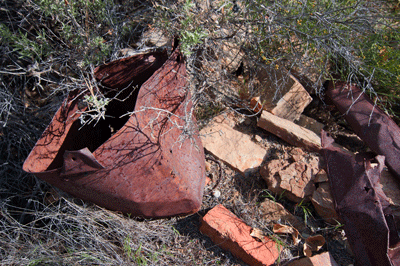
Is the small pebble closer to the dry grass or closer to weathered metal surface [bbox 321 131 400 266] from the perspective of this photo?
the dry grass

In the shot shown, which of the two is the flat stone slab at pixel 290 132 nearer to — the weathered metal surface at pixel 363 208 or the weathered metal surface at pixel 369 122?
the weathered metal surface at pixel 363 208

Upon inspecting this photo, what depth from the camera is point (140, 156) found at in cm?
148

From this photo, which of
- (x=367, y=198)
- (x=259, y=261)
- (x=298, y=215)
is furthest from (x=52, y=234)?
(x=367, y=198)

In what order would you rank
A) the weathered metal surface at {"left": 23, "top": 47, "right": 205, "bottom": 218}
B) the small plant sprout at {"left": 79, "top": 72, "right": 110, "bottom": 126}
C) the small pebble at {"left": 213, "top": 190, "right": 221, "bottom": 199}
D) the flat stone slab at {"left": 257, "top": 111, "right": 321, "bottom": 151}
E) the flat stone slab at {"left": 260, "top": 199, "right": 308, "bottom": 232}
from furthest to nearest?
the flat stone slab at {"left": 257, "top": 111, "right": 321, "bottom": 151}, the small pebble at {"left": 213, "top": 190, "right": 221, "bottom": 199}, the flat stone slab at {"left": 260, "top": 199, "right": 308, "bottom": 232}, the small plant sprout at {"left": 79, "top": 72, "right": 110, "bottom": 126}, the weathered metal surface at {"left": 23, "top": 47, "right": 205, "bottom": 218}

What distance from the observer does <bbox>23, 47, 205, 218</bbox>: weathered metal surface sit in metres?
1.43

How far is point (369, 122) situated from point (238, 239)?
146 cm

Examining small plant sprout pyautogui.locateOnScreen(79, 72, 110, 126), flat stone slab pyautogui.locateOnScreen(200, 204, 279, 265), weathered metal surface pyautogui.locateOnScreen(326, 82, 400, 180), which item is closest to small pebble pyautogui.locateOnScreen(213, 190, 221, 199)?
flat stone slab pyautogui.locateOnScreen(200, 204, 279, 265)

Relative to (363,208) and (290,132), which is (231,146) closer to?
(290,132)

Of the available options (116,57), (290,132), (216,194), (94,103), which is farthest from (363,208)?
(116,57)

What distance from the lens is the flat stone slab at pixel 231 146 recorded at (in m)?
2.28

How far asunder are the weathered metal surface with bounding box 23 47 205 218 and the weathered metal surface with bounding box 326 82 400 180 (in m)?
1.42

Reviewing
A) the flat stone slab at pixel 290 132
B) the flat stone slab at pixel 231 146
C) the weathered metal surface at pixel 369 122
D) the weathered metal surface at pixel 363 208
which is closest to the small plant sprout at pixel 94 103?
the flat stone slab at pixel 231 146

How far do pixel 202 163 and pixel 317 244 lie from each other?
99 centimetres

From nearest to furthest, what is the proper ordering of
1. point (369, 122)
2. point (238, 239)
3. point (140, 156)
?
point (140, 156) < point (238, 239) < point (369, 122)
